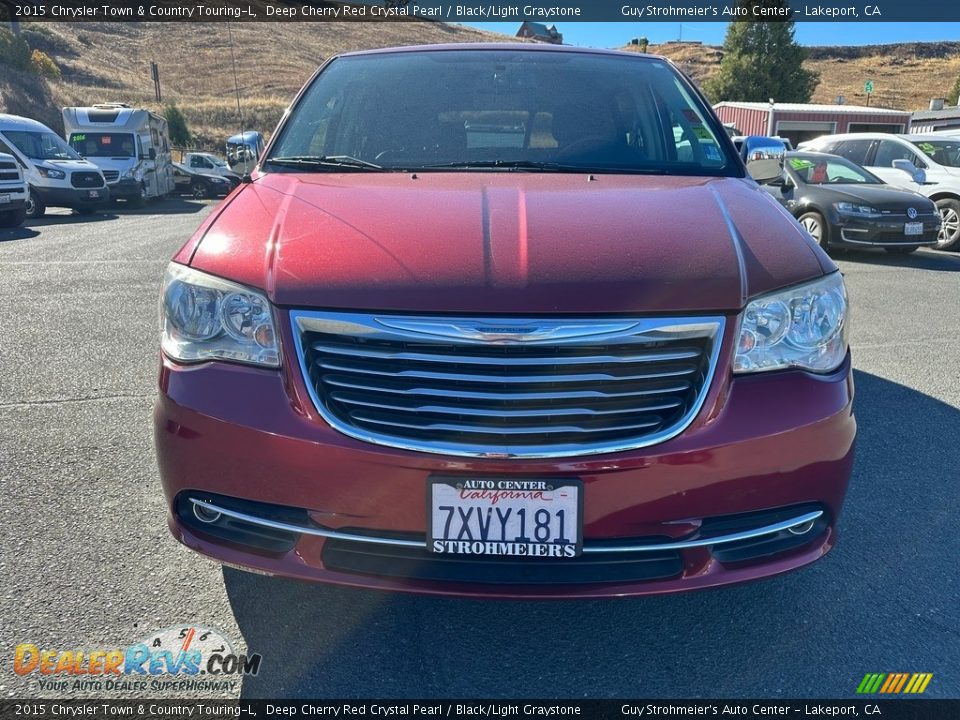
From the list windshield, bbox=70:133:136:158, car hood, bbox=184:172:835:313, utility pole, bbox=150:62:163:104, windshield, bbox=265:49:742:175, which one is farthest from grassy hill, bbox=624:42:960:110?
car hood, bbox=184:172:835:313

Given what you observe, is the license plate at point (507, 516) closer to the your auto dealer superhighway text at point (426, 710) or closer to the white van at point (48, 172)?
the your auto dealer superhighway text at point (426, 710)

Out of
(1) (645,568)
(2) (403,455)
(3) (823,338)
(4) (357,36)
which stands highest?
(4) (357,36)

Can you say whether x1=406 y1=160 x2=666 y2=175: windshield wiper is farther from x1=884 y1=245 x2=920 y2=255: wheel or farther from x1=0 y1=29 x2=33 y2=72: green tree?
x1=0 y1=29 x2=33 y2=72: green tree

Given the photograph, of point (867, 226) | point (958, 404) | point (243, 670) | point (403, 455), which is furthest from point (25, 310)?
point (867, 226)

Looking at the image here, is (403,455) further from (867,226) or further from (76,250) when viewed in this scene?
(76,250)

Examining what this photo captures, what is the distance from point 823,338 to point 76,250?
1056 cm

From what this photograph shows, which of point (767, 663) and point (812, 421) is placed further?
point (767, 663)

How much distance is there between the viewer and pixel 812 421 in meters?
1.88

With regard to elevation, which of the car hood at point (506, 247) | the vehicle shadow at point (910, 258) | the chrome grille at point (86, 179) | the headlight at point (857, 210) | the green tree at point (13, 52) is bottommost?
the vehicle shadow at point (910, 258)

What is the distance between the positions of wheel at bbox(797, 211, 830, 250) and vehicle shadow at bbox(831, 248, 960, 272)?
1.15 feet

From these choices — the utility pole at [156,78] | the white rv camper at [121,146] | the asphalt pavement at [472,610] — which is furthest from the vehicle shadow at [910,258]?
the utility pole at [156,78]

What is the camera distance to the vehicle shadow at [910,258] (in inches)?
366

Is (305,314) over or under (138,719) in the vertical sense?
over

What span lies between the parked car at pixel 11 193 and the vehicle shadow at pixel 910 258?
514 inches
